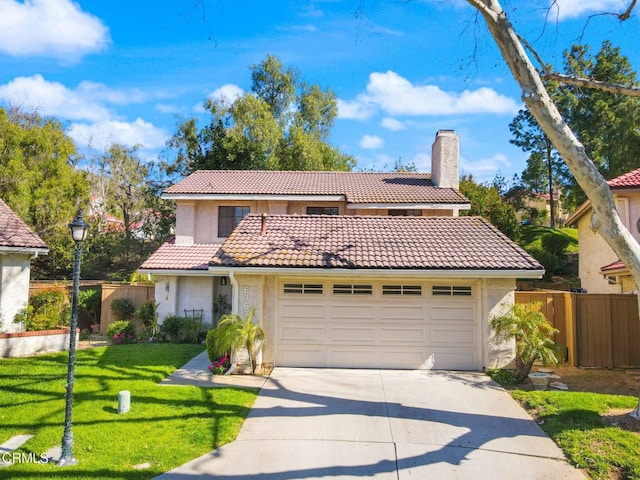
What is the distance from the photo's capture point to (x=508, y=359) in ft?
35.3

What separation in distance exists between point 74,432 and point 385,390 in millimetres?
5608

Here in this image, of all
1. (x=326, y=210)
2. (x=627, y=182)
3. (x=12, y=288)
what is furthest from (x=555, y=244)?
(x=12, y=288)

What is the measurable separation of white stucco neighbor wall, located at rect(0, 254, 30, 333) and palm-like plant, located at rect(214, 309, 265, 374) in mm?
7563

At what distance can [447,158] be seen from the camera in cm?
2039

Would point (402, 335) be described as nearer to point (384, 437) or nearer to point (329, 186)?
point (384, 437)

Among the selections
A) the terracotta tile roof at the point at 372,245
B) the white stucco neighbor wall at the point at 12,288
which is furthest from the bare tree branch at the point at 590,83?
the white stucco neighbor wall at the point at 12,288

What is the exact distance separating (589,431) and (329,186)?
15163mm

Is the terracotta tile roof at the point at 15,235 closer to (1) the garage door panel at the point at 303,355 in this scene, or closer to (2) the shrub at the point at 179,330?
(2) the shrub at the point at 179,330

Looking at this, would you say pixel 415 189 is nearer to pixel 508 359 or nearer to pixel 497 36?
pixel 508 359

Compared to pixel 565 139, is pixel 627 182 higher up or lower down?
higher up

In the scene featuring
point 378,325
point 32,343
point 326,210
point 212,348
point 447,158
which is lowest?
point 32,343

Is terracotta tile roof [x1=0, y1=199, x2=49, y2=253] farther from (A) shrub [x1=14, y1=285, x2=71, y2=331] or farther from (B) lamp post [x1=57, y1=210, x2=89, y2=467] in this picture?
→ (B) lamp post [x1=57, y1=210, x2=89, y2=467]

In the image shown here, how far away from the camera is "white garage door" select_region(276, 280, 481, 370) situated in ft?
36.8

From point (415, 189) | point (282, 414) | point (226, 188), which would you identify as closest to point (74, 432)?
point (282, 414)
